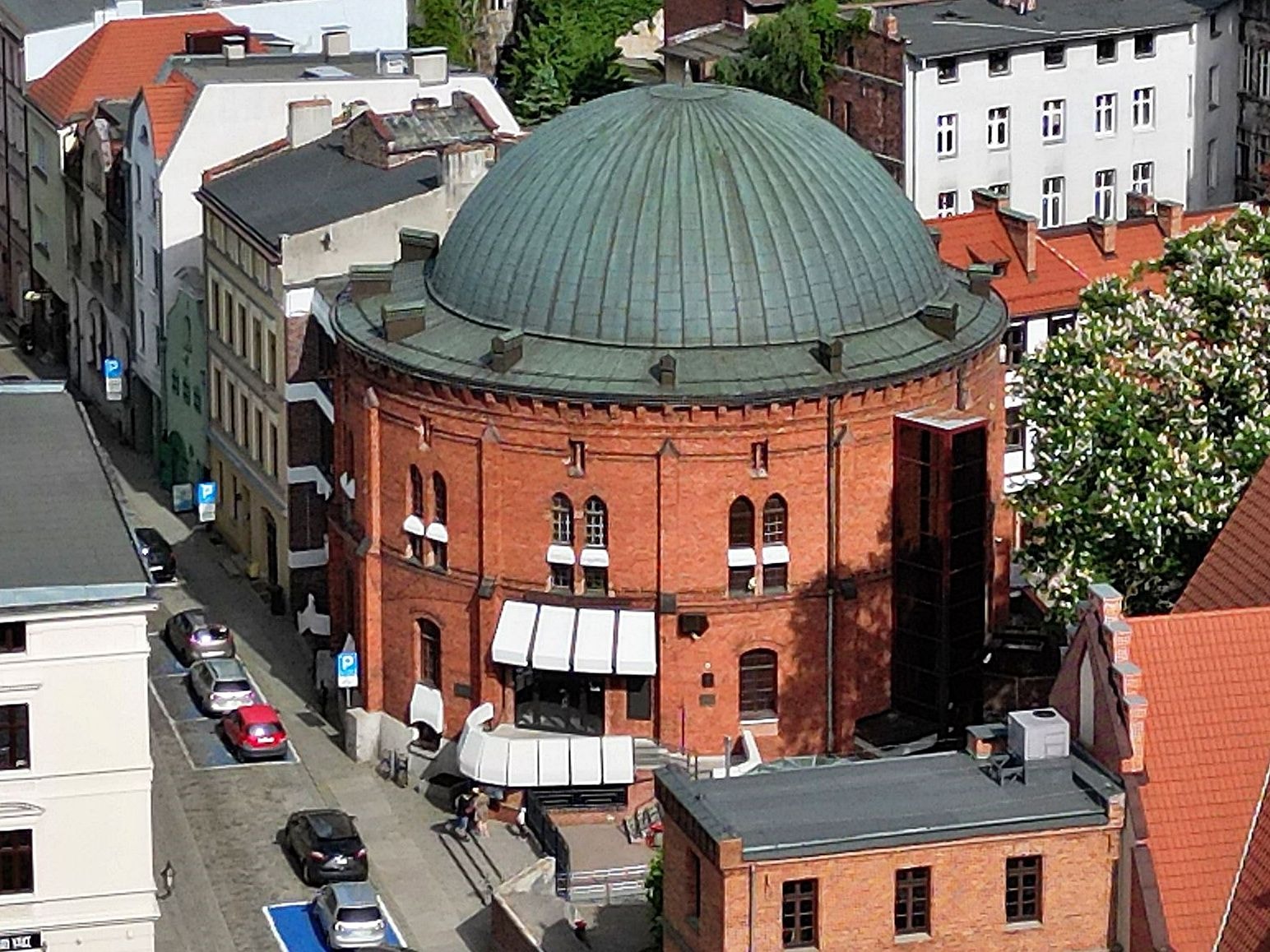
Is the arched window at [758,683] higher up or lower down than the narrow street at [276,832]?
higher up

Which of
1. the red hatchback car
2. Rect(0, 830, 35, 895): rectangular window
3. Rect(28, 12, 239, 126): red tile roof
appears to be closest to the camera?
Rect(0, 830, 35, 895): rectangular window

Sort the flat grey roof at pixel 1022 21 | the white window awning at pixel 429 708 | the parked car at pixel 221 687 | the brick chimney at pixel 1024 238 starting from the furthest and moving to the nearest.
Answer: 1. the flat grey roof at pixel 1022 21
2. the brick chimney at pixel 1024 238
3. the parked car at pixel 221 687
4. the white window awning at pixel 429 708

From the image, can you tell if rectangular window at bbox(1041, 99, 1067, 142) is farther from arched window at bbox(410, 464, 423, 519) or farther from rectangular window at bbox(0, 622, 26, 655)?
rectangular window at bbox(0, 622, 26, 655)

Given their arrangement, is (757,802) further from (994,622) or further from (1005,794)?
(994,622)

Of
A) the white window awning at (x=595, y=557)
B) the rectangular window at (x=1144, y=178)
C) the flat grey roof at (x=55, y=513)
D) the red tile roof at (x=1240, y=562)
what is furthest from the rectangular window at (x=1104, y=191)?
the red tile roof at (x=1240, y=562)

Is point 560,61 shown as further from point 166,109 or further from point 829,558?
point 829,558

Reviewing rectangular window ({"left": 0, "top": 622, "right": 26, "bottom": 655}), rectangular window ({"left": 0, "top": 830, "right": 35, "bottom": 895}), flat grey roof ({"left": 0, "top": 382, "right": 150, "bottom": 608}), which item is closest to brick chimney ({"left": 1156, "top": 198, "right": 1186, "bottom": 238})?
flat grey roof ({"left": 0, "top": 382, "right": 150, "bottom": 608})

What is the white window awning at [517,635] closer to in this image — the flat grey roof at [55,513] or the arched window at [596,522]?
the arched window at [596,522]
